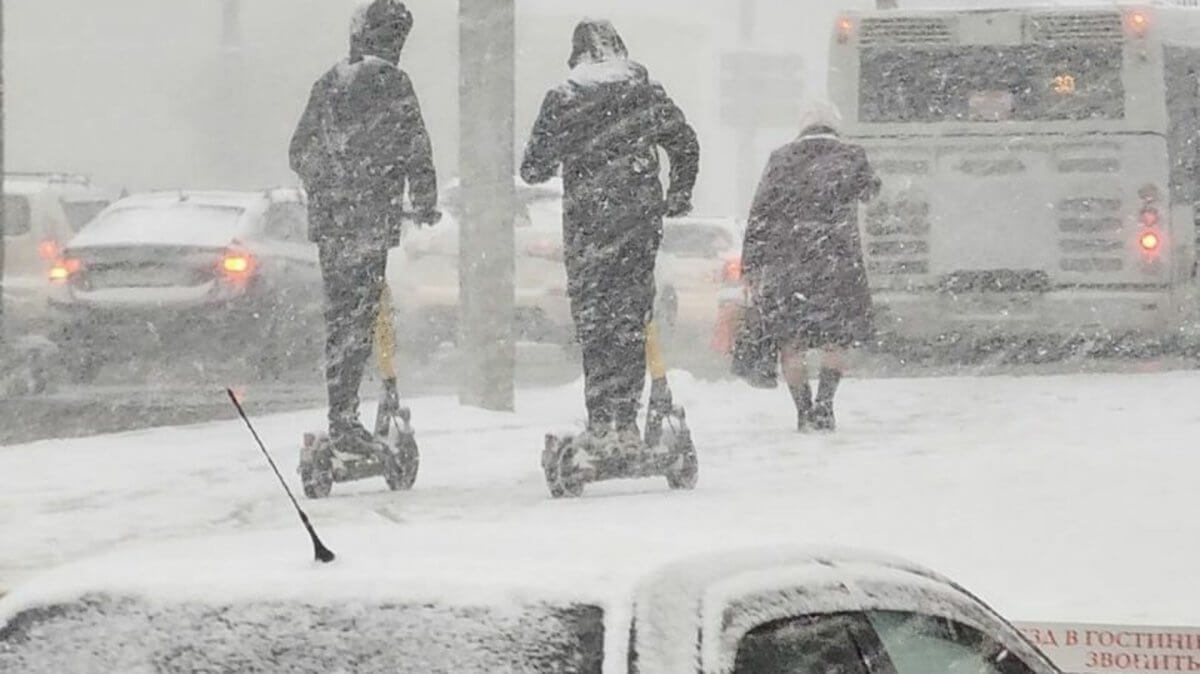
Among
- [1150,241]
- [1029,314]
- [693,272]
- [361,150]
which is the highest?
→ [361,150]

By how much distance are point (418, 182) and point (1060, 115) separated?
6267mm

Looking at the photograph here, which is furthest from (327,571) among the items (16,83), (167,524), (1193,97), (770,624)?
(16,83)

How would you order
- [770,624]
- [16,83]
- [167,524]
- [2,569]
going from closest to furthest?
[770,624], [2,569], [167,524], [16,83]

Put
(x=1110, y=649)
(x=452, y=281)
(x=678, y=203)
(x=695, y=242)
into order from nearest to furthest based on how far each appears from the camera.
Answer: (x=1110, y=649), (x=678, y=203), (x=452, y=281), (x=695, y=242)

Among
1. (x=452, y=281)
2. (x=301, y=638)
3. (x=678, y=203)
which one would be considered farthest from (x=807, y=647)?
(x=452, y=281)

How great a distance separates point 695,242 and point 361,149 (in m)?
8.85

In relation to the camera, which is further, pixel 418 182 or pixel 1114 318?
pixel 1114 318

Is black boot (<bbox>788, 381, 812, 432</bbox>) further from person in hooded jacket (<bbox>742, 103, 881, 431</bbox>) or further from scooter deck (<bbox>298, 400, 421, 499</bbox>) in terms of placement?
scooter deck (<bbox>298, 400, 421, 499</bbox>)

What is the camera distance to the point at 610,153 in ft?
25.3

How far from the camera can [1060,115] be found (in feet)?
42.8

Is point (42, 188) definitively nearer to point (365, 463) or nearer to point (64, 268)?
point (64, 268)

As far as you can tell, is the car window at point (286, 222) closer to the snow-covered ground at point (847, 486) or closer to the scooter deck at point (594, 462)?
the snow-covered ground at point (847, 486)

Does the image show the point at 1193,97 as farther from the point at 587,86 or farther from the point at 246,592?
the point at 246,592

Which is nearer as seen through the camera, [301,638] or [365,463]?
[301,638]
